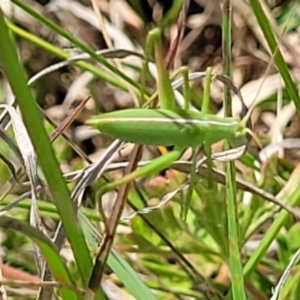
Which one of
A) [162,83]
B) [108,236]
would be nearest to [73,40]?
[162,83]

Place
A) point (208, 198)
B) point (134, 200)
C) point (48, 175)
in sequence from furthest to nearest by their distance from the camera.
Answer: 1. point (134, 200)
2. point (208, 198)
3. point (48, 175)

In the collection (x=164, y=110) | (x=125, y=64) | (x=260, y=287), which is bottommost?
(x=260, y=287)

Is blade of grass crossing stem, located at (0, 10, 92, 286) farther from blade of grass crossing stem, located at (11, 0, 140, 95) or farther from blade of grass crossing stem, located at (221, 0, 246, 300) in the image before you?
blade of grass crossing stem, located at (11, 0, 140, 95)

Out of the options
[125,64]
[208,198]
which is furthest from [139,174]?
[125,64]

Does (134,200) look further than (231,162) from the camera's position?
Yes

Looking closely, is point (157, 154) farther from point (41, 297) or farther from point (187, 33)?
point (41, 297)

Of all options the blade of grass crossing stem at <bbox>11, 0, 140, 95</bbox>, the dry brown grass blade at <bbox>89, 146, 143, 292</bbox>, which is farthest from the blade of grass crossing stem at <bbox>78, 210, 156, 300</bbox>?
the blade of grass crossing stem at <bbox>11, 0, 140, 95</bbox>
